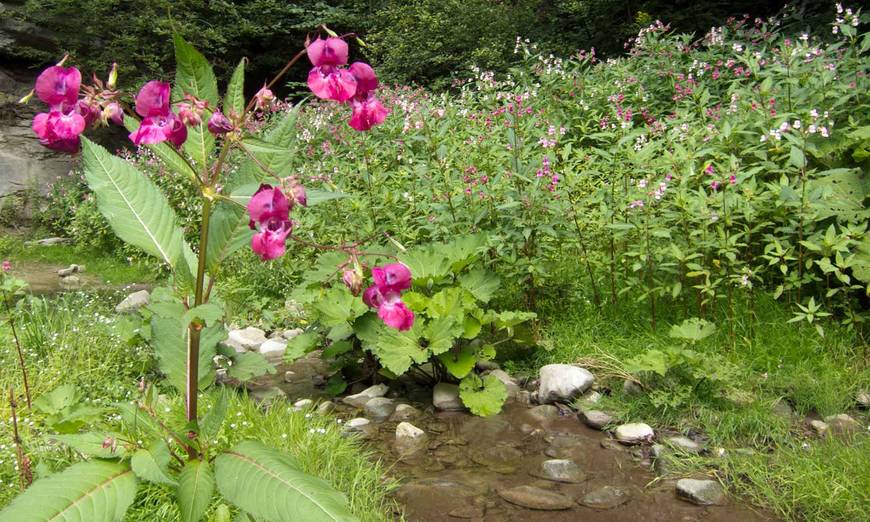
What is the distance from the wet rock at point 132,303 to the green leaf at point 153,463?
3412mm

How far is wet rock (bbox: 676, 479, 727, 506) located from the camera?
2.63m

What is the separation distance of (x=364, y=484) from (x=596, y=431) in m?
1.26

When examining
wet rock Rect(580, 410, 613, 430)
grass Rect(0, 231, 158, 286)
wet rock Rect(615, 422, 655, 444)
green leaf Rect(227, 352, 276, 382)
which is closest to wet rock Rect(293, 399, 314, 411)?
green leaf Rect(227, 352, 276, 382)

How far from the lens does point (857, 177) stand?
3590 millimetres

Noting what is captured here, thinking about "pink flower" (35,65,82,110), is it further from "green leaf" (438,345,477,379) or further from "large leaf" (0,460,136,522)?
"green leaf" (438,345,477,379)

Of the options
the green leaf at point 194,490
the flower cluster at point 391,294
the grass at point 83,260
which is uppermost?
the flower cluster at point 391,294

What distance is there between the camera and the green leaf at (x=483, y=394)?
343 centimetres

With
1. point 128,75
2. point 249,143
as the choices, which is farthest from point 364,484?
point 128,75

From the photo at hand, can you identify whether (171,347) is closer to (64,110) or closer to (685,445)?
(64,110)

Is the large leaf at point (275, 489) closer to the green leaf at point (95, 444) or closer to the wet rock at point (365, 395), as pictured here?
the green leaf at point (95, 444)

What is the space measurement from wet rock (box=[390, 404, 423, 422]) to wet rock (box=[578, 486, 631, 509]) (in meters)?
1.08

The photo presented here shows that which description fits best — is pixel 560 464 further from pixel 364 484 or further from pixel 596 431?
pixel 364 484

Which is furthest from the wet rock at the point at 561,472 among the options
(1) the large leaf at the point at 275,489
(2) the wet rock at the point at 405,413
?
(1) the large leaf at the point at 275,489

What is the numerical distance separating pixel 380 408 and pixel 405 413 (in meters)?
0.14
